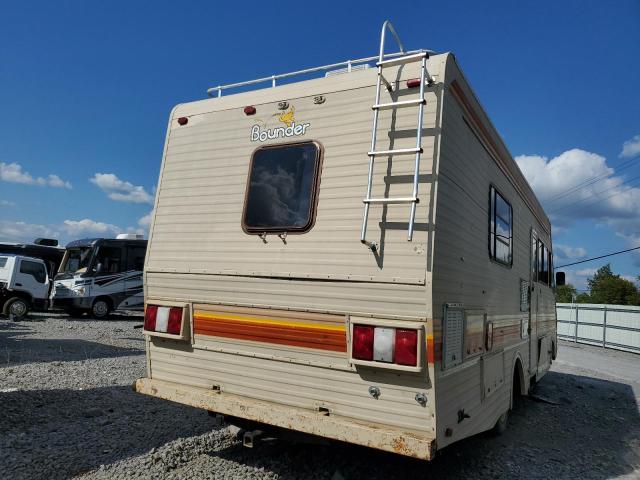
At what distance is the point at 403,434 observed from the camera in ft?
10.9

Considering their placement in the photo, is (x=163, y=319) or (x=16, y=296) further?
(x=16, y=296)

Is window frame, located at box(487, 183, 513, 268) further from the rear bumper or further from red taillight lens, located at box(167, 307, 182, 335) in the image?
red taillight lens, located at box(167, 307, 182, 335)

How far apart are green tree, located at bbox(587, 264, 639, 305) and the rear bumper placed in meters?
56.7

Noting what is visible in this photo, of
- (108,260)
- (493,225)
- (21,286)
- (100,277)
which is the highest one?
(108,260)

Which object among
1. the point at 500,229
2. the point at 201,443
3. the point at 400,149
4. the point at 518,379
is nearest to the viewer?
the point at 400,149

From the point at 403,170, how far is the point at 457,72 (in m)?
0.92

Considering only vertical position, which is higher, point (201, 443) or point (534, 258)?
point (534, 258)

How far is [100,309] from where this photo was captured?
18.0 metres

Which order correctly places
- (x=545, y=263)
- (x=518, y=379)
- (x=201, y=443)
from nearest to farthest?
(x=201, y=443) → (x=518, y=379) → (x=545, y=263)

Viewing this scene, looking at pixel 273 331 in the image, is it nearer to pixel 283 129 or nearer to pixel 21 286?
pixel 283 129

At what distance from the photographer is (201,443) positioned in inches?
194

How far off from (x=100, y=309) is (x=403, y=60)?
1692 centimetres

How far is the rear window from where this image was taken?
394 centimetres

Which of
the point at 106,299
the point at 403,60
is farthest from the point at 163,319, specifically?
the point at 106,299
